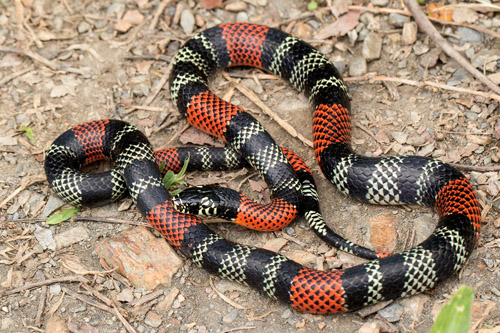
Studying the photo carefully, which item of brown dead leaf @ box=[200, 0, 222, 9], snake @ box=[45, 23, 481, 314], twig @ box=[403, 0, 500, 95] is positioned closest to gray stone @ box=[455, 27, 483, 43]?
twig @ box=[403, 0, 500, 95]

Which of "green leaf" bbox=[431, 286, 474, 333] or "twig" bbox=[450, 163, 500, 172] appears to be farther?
"twig" bbox=[450, 163, 500, 172]

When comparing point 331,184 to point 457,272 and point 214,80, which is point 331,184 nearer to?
point 457,272

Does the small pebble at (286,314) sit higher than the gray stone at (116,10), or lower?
lower

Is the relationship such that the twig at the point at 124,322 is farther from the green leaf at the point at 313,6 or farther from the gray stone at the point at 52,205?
the green leaf at the point at 313,6

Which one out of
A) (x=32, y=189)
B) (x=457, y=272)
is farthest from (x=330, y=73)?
(x=32, y=189)

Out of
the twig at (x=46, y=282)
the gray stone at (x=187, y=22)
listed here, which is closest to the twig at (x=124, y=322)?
the twig at (x=46, y=282)

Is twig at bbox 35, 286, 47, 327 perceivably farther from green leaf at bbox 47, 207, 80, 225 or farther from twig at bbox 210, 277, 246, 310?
twig at bbox 210, 277, 246, 310
